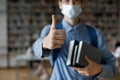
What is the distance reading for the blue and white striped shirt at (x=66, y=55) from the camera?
4.28 feet

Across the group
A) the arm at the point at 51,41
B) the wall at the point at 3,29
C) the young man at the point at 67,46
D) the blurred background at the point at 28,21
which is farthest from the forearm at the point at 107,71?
the wall at the point at 3,29

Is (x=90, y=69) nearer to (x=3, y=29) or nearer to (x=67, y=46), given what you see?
(x=67, y=46)

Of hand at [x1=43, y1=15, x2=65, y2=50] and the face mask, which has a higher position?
the face mask

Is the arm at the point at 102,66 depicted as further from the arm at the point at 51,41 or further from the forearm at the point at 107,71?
the arm at the point at 51,41

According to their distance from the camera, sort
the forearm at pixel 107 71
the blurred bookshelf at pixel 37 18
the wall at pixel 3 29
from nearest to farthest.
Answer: the forearm at pixel 107 71
the wall at pixel 3 29
the blurred bookshelf at pixel 37 18

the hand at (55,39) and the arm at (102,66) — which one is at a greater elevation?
the hand at (55,39)

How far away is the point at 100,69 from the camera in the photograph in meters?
1.27

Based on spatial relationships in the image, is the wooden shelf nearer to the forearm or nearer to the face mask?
the face mask

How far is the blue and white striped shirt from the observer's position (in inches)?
51.4

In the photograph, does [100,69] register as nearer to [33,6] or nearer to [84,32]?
[84,32]

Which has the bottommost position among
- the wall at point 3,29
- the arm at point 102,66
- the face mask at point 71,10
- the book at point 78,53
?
the wall at point 3,29

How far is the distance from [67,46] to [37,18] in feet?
24.4

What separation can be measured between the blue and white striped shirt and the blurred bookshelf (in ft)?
23.6

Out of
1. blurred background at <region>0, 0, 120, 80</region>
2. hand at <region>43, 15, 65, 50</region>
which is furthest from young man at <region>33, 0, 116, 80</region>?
A: blurred background at <region>0, 0, 120, 80</region>
